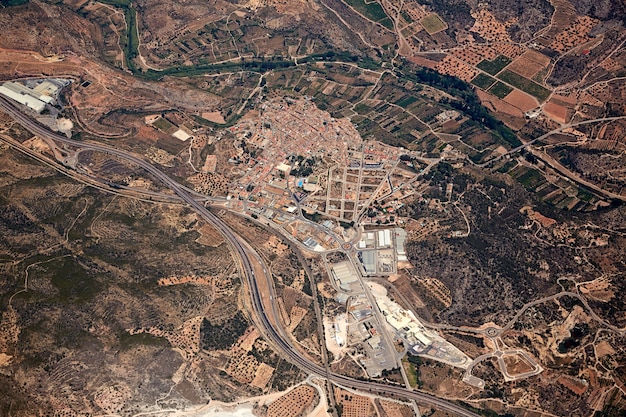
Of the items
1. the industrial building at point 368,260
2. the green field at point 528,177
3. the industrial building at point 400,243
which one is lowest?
the industrial building at point 368,260

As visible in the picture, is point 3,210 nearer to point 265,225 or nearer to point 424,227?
point 265,225

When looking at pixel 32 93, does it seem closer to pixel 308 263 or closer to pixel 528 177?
pixel 308 263

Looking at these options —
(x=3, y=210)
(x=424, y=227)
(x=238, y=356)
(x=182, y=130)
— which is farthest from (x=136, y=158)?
(x=424, y=227)

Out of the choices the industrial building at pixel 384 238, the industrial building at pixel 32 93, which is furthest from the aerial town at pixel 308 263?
the industrial building at pixel 384 238

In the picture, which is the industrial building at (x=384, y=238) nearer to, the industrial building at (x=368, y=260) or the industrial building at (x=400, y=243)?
the industrial building at (x=400, y=243)

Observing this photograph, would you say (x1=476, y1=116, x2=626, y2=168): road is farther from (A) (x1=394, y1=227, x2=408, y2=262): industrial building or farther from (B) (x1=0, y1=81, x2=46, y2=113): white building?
(B) (x1=0, y1=81, x2=46, y2=113): white building

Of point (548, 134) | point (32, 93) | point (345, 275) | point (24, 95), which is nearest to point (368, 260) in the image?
point (345, 275)

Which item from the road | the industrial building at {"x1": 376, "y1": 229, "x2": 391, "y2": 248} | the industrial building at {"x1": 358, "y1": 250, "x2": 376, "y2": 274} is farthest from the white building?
the road

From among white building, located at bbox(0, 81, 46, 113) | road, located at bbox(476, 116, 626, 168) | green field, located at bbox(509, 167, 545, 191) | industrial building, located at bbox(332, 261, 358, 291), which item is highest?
white building, located at bbox(0, 81, 46, 113)
